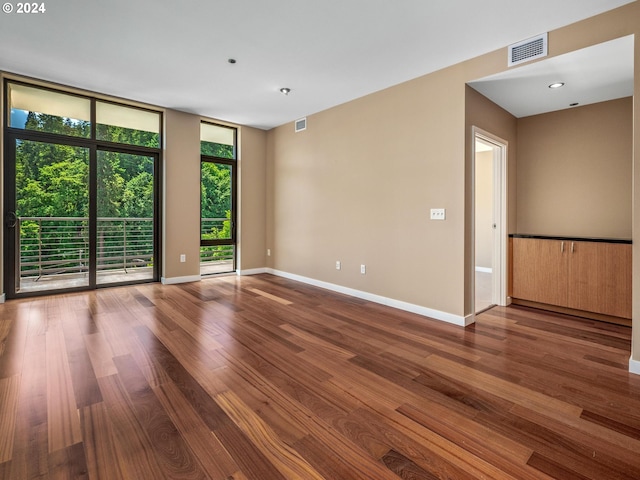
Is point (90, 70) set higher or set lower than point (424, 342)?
higher

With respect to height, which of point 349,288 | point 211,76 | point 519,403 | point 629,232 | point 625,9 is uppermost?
point 211,76

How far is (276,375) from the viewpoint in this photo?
2.21 m

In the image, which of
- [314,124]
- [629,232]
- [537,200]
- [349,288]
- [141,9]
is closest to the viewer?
[141,9]

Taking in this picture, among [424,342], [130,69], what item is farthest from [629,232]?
[130,69]

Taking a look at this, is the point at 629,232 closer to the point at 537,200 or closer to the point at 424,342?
the point at 537,200

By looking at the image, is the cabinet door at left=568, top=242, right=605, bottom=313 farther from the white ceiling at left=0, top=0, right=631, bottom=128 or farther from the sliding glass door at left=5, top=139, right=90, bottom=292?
the sliding glass door at left=5, top=139, right=90, bottom=292

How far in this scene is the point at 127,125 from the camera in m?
4.77

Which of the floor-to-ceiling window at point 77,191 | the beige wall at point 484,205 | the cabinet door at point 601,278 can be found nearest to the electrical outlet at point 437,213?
the cabinet door at point 601,278

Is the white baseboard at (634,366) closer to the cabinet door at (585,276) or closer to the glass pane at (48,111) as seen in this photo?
the cabinet door at (585,276)

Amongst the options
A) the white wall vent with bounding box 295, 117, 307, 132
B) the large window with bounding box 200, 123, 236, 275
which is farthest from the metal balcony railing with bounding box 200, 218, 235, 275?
the white wall vent with bounding box 295, 117, 307, 132

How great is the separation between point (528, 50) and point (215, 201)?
16.1ft

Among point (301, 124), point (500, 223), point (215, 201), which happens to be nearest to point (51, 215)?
point (215, 201)

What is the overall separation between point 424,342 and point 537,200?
9.13 feet

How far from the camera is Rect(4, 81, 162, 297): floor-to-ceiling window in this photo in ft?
13.1
